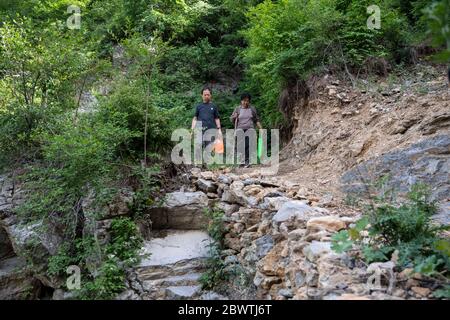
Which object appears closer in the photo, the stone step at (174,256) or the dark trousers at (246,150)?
the stone step at (174,256)

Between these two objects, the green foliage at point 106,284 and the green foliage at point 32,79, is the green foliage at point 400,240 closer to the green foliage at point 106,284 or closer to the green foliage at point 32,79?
the green foliage at point 106,284

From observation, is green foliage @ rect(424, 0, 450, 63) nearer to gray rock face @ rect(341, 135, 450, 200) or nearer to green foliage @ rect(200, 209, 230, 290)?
gray rock face @ rect(341, 135, 450, 200)

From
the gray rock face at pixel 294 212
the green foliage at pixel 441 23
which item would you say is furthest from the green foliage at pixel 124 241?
the green foliage at pixel 441 23

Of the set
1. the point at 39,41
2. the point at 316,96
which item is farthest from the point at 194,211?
the point at 39,41

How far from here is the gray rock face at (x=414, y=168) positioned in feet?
16.1

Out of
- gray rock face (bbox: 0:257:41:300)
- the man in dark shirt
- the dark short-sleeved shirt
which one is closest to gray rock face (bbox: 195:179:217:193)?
the man in dark shirt

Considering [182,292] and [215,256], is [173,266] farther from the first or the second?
[215,256]

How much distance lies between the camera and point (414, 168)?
521cm

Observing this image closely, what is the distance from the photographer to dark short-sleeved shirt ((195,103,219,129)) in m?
7.66

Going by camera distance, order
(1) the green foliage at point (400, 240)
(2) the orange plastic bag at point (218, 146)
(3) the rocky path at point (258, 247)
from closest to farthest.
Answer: (1) the green foliage at point (400, 240), (3) the rocky path at point (258, 247), (2) the orange plastic bag at point (218, 146)

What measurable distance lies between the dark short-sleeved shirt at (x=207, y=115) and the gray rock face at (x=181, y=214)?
1839mm

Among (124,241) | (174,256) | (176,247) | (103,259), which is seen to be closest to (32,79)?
(124,241)

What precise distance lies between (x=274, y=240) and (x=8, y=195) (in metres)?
4.85

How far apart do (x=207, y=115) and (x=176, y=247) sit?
2948mm
